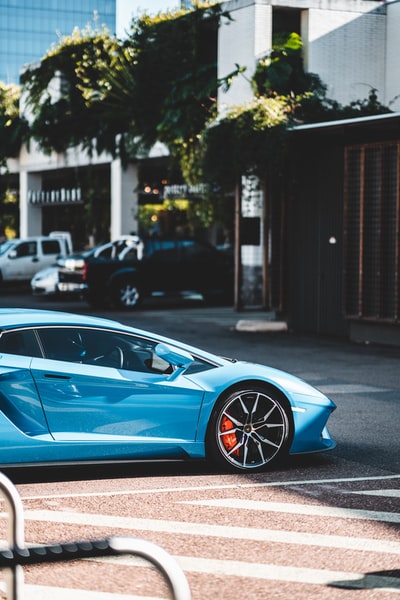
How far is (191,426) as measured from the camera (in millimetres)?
8539

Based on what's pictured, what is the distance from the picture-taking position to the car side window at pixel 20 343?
27.1 feet

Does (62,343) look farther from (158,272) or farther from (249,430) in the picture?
(158,272)

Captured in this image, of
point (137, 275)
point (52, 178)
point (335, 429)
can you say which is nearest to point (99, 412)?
point (335, 429)

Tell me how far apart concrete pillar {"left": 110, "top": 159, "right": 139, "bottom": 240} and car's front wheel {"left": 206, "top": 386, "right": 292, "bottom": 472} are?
1287 inches

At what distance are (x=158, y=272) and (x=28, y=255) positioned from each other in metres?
11.7

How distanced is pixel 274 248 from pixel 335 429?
1389 cm

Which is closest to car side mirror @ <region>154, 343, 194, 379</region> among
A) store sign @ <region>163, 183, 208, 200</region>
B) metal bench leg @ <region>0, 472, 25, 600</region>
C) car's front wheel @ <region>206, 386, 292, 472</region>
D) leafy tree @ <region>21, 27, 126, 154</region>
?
car's front wheel @ <region>206, 386, 292, 472</region>

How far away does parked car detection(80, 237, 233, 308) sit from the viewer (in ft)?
95.5

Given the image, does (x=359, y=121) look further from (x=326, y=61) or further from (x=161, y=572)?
(x=161, y=572)

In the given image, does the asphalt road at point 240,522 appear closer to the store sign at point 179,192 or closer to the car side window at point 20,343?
the car side window at point 20,343

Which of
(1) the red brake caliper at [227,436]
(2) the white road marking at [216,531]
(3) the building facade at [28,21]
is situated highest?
(3) the building facade at [28,21]

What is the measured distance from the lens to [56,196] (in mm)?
48125

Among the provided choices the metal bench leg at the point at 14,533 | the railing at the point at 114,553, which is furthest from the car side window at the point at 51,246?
the railing at the point at 114,553

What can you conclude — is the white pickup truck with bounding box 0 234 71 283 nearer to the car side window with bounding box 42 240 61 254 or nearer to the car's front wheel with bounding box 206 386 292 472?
the car side window with bounding box 42 240 61 254
